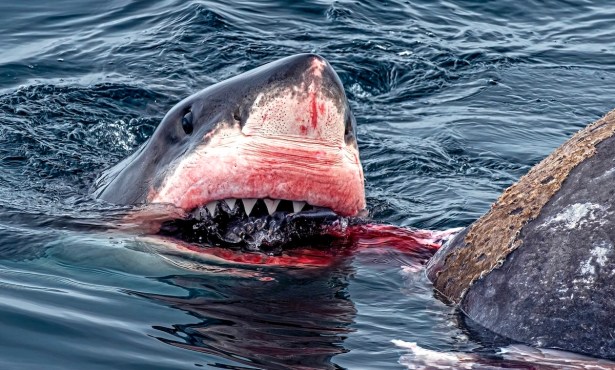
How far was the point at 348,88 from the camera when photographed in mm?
9727

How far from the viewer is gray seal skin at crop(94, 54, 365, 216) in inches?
183

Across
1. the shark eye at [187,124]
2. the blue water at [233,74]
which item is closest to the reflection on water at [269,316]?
the blue water at [233,74]

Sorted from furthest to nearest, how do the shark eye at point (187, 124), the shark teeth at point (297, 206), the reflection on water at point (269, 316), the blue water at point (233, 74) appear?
the shark eye at point (187, 124), the shark teeth at point (297, 206), the blue water at point (233, 74), the reflection on water at point (269, 316)

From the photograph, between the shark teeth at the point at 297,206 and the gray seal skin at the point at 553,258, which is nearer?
the gray seal skin at the point at 553,258

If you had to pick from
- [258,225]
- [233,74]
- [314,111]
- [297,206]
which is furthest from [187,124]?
[233,74]

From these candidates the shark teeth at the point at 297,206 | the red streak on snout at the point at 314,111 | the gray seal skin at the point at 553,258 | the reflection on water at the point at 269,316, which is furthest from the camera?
the shark teeth at the point at 297,206

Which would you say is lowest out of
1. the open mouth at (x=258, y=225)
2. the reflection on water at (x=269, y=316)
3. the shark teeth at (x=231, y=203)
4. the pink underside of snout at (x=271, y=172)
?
the reflection on water at (x=269, y=316)

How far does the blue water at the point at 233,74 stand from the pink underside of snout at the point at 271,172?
312 mm

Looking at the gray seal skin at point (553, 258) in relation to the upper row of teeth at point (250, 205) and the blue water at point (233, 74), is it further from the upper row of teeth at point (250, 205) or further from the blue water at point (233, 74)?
the upper row of teeth at point (250, 205)

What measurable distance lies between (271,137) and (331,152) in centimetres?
26

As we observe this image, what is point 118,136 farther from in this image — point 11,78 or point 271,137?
point 271,137

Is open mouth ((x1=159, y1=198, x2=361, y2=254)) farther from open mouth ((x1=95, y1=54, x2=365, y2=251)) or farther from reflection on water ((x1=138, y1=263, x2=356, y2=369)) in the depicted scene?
reflection on water ((x1=138, y1=263, x2=356, y2=369))

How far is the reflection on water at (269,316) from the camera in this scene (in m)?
3.80

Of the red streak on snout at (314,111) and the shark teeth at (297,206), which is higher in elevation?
the red streak on snout at (314,111)
